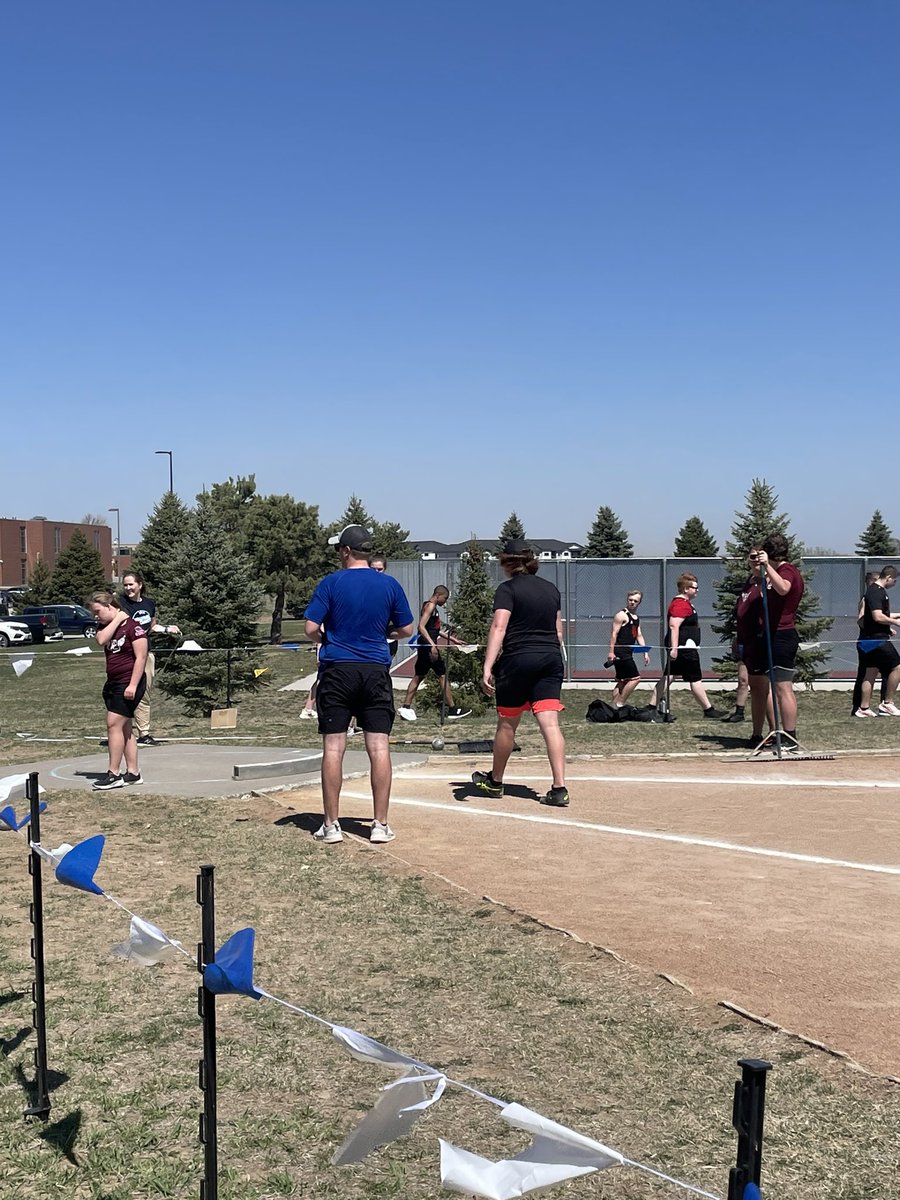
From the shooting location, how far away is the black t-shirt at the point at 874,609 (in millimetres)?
15523

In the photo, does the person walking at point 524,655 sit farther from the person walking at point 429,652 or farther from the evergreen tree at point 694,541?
the evergreen tree at point 694,541

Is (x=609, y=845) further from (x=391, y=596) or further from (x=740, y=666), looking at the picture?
(x=740, y=666)

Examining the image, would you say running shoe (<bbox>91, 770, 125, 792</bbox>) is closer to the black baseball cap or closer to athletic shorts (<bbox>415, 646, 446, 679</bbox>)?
the black baseball cap

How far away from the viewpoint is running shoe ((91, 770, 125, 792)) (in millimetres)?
9414

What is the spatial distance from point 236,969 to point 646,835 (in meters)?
5.10

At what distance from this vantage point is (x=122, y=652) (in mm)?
9453

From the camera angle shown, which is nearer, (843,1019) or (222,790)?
(843,1019)

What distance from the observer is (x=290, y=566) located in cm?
5912

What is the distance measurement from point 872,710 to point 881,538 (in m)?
68.6

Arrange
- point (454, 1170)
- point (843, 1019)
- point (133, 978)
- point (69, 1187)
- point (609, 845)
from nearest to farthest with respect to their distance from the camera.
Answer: point (454, 1170)
point (69, 1187)
point (843, 1019)
point (133, 978)
point (609, 845)

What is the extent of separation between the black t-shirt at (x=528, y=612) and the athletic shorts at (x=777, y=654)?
351 cm

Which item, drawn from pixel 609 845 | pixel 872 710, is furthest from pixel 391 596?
pixel 872 710

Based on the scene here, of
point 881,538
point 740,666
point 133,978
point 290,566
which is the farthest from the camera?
point 881,538

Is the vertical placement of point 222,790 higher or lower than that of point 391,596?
lower
